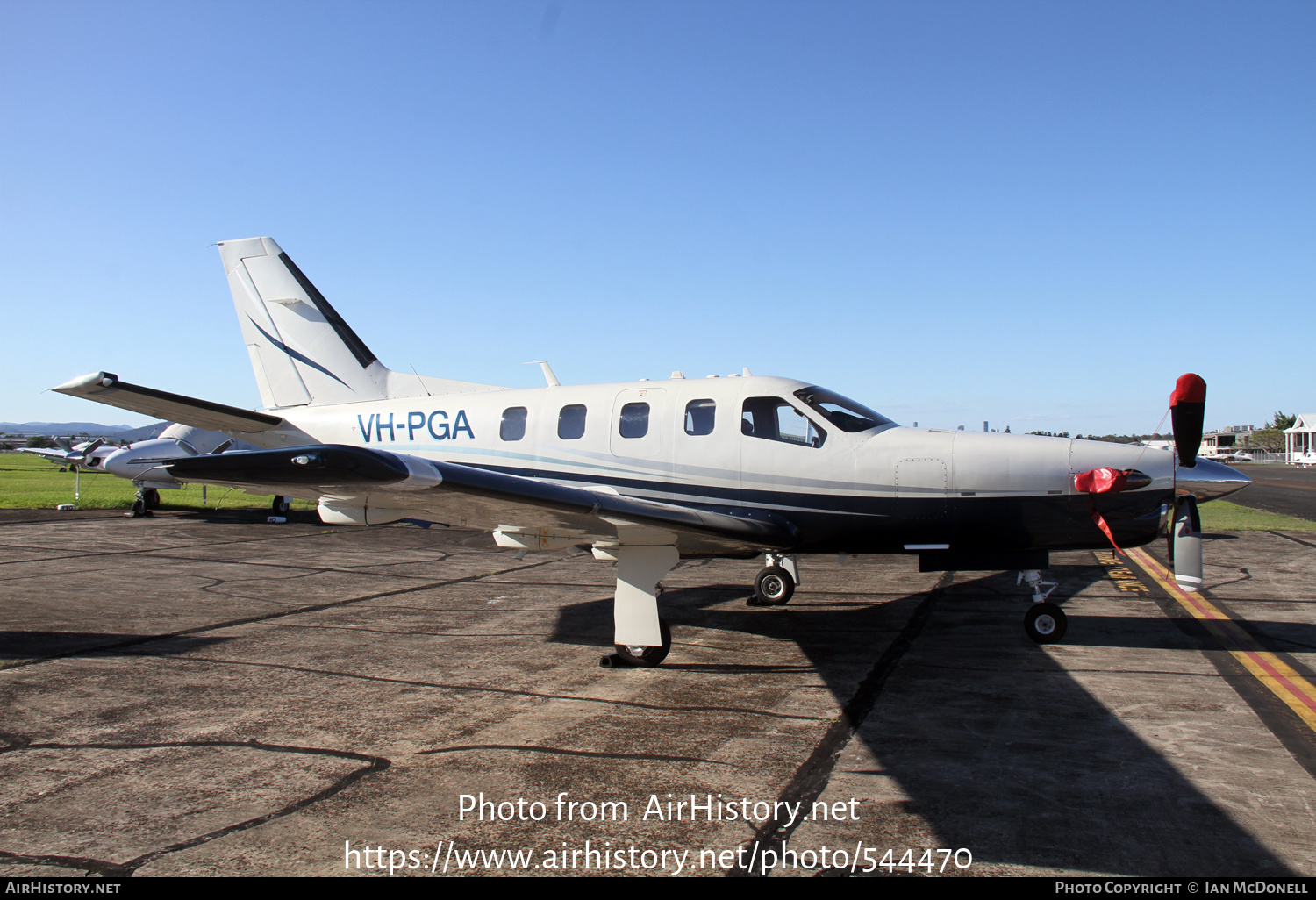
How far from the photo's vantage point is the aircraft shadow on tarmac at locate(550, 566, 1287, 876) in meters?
3.85

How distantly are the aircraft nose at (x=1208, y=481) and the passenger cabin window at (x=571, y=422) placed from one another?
20.0 feet

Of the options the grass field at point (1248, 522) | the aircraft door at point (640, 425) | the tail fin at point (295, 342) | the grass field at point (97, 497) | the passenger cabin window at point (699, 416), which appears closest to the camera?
the passenger cabin window at point (699, 416)

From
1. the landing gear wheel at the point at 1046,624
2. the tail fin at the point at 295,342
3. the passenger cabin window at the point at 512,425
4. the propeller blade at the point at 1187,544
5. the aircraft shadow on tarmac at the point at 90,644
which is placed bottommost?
the aircraft shadow on tarmac at the point at 90,644

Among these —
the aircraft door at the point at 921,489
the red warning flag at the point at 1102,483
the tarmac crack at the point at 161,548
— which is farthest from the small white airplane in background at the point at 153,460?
the red warning flag at the point at 1102,483

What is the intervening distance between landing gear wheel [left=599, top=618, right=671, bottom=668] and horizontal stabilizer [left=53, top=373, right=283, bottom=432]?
16.4 feet

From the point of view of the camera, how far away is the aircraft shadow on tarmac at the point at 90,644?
7894mm

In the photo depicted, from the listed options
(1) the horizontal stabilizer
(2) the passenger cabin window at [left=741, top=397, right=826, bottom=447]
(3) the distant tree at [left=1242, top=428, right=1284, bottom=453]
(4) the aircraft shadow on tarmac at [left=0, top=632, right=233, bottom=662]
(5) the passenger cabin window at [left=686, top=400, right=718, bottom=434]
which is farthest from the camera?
(3) the distant tree at [left=1242, top=428, right=1284, bottom=453]

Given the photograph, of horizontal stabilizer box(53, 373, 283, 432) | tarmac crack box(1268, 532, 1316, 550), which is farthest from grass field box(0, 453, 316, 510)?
tarmac crack box(1268, 532, 1316, 550)

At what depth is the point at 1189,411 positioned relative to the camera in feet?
23.6

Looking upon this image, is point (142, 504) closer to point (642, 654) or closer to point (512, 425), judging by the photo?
point (512, 425)

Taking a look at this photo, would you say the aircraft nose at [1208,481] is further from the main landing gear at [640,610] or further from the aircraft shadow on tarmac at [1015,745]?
the main landing gear at [640,610]

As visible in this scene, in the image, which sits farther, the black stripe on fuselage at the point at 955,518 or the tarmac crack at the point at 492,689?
the black stripe on fuselage at the point at 955,518

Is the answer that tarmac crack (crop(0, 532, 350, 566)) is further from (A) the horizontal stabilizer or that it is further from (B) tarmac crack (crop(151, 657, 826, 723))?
(B) tarmac crack (crop(151, 657, 826, 723))
